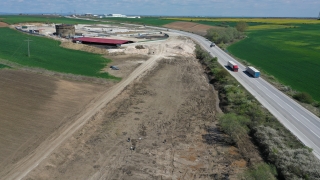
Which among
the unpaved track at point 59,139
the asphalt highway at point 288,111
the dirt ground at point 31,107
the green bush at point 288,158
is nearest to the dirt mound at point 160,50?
the unpaved track at point 59,139

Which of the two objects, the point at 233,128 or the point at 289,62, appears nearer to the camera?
the point at 233,128

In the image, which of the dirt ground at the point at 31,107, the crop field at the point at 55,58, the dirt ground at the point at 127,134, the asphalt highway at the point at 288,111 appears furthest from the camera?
the crop field at the point at 55,58

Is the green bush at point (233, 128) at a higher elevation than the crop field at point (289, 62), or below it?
below

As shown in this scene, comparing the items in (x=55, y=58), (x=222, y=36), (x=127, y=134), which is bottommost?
(x=127, y=134)

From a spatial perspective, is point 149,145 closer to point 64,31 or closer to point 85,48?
point 85,48

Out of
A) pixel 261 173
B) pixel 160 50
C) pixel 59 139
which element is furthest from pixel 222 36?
pixel 261 173

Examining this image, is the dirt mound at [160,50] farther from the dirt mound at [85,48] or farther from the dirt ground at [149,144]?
the dirt ground at [149,144]

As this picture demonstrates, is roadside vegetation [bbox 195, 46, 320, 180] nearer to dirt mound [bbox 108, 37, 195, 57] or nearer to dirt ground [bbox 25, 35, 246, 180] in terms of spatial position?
dirt ground [bbox 25, 35, 246, 180]

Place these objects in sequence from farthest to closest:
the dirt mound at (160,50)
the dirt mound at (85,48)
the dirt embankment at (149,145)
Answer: the dirt mound at (160,50) < the dirt mound at (85,48) < the dirt embankment at (149,145)
